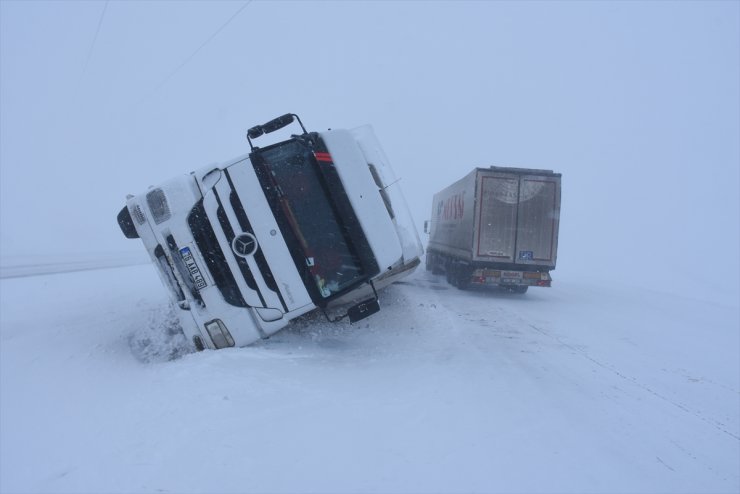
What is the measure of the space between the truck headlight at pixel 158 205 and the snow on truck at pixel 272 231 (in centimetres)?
1

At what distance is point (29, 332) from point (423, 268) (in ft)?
49.9

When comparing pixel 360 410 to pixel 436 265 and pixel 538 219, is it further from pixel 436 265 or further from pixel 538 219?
pixel 436 265

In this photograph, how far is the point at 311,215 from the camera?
4.79 metres

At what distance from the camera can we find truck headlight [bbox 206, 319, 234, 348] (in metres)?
4.80

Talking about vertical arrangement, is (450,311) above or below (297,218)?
below

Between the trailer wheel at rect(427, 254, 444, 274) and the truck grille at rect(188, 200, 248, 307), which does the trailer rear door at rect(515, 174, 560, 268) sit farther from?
the truck grille at rect(188, 200, 248, 307)

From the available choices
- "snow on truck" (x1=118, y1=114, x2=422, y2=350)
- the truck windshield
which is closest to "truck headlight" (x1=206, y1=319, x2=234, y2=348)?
"snow on truck" (x1=118, y1=114, x2=422, y2=350)

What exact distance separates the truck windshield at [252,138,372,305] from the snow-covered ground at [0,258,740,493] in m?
0.91

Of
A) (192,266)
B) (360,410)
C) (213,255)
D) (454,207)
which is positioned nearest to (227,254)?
(213,255)

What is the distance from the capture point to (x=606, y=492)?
269cm

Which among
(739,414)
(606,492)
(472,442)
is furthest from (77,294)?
(739,414)

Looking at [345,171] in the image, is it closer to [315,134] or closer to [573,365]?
[315,134]

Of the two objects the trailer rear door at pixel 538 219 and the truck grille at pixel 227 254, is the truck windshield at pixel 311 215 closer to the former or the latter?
the truck grille at pixel 227 254

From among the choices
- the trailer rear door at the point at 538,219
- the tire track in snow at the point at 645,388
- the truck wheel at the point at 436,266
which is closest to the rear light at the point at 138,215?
the tire track in snow at the point at 645,388
